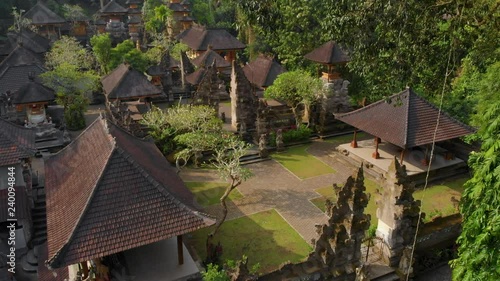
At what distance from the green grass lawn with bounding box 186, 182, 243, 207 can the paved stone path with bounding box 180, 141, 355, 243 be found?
446 mm

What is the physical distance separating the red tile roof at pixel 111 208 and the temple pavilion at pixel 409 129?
13.8m

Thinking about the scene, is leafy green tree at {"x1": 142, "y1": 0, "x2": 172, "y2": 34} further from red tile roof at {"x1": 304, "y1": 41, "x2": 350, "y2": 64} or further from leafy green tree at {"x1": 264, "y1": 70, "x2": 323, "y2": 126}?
leafy green tree at {"x1": 264, "y1": 70, "x2": 323, "y2": 126}

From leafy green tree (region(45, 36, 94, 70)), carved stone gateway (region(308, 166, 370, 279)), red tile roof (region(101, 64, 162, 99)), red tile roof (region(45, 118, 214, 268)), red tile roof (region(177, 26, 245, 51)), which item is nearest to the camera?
red tile roof (region(45, 118, 214, 268))

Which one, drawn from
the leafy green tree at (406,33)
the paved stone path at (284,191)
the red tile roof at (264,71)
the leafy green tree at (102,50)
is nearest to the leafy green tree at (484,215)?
the leafy green tree at (406,33)

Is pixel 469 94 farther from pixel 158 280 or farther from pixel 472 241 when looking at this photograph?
pixel 158 280

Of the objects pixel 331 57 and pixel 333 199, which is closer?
pixel 333 199

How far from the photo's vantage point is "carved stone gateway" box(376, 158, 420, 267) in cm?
1539

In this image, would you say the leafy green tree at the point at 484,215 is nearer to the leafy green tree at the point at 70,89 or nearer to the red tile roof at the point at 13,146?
the red tile roof at the point at 13,146

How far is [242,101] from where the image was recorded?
31281 mm

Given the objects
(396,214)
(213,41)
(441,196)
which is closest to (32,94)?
(213,41)

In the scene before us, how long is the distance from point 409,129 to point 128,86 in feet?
70.6

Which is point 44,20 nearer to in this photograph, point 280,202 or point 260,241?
point 280,202

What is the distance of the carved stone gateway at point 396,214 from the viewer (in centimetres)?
1539

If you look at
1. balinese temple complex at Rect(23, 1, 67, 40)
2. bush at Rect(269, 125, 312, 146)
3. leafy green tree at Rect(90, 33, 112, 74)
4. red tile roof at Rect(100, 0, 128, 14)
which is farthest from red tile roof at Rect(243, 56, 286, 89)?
balinese temple complex at Rect(23, 1, 67, 40)
